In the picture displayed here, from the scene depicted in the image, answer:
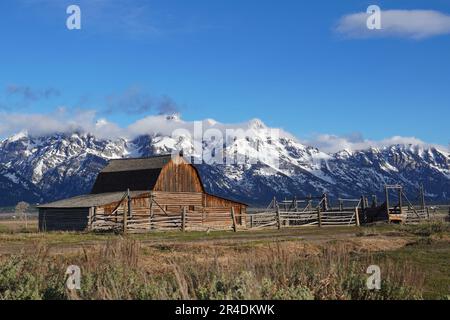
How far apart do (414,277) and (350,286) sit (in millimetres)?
2147

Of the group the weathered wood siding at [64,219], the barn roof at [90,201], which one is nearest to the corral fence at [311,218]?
the barn roof at [90,201]

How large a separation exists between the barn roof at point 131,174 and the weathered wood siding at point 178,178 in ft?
1.77

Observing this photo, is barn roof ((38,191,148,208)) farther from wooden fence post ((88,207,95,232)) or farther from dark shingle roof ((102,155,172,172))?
dark shingle roof ((102,155,172,172))

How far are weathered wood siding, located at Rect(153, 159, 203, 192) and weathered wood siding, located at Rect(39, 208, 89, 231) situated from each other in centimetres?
837

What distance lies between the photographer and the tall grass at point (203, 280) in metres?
9.33

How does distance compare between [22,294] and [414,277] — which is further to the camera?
[414,277]

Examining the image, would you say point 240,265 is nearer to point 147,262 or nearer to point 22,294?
point 22,294

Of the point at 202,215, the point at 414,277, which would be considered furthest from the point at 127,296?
the point at 202,215

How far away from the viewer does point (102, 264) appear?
12.8 meters

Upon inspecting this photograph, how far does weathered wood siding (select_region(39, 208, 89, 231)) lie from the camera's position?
47.5 meters

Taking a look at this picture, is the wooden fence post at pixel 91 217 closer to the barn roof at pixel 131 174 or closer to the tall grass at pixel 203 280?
the barn roof at pixel 131 174

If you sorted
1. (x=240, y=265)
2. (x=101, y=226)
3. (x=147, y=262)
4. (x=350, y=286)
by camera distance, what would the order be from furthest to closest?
(x=101, y=226) → (x=147, y=262) → (x=240, y=265) → (x=350, y=286)

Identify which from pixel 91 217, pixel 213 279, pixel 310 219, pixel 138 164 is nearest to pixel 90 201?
pixel 91 217

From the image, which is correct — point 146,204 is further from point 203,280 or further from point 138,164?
point 203,280
